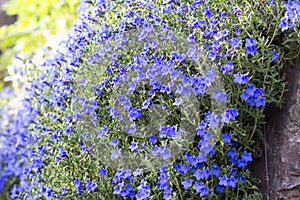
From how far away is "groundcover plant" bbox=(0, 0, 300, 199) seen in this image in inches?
76.0

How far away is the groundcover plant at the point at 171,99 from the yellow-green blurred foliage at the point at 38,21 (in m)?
2.14

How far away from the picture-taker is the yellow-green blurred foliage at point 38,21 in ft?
14.9

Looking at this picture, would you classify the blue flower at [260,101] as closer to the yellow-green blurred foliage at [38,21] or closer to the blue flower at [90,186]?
the blue flower at [90,186]

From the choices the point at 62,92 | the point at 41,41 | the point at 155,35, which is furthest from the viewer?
the point at 41,41

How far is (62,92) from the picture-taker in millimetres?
2461

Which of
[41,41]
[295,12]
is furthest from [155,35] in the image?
[41,41]

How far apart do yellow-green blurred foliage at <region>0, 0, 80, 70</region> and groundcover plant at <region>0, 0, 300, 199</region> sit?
7.01ft

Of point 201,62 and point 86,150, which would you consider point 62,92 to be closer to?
point 86,150

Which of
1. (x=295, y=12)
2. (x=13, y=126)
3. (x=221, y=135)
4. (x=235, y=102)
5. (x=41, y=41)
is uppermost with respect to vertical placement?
(x=41, y=41)

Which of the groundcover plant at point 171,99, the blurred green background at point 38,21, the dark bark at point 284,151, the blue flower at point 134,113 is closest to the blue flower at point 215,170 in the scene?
the groundcover plant at point 171,99

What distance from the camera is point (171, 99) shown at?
6.61 feet

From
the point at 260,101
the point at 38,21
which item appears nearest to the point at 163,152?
the point at 260,101

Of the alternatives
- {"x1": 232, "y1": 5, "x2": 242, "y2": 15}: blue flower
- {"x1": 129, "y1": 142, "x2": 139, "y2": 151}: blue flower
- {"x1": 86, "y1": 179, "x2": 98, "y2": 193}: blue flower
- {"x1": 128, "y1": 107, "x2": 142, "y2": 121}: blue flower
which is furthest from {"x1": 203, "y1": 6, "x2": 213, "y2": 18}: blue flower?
{"x1": 86, "y1": 179, "x2": 98, "y2": 193}: blue flower

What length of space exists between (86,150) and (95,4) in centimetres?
74
